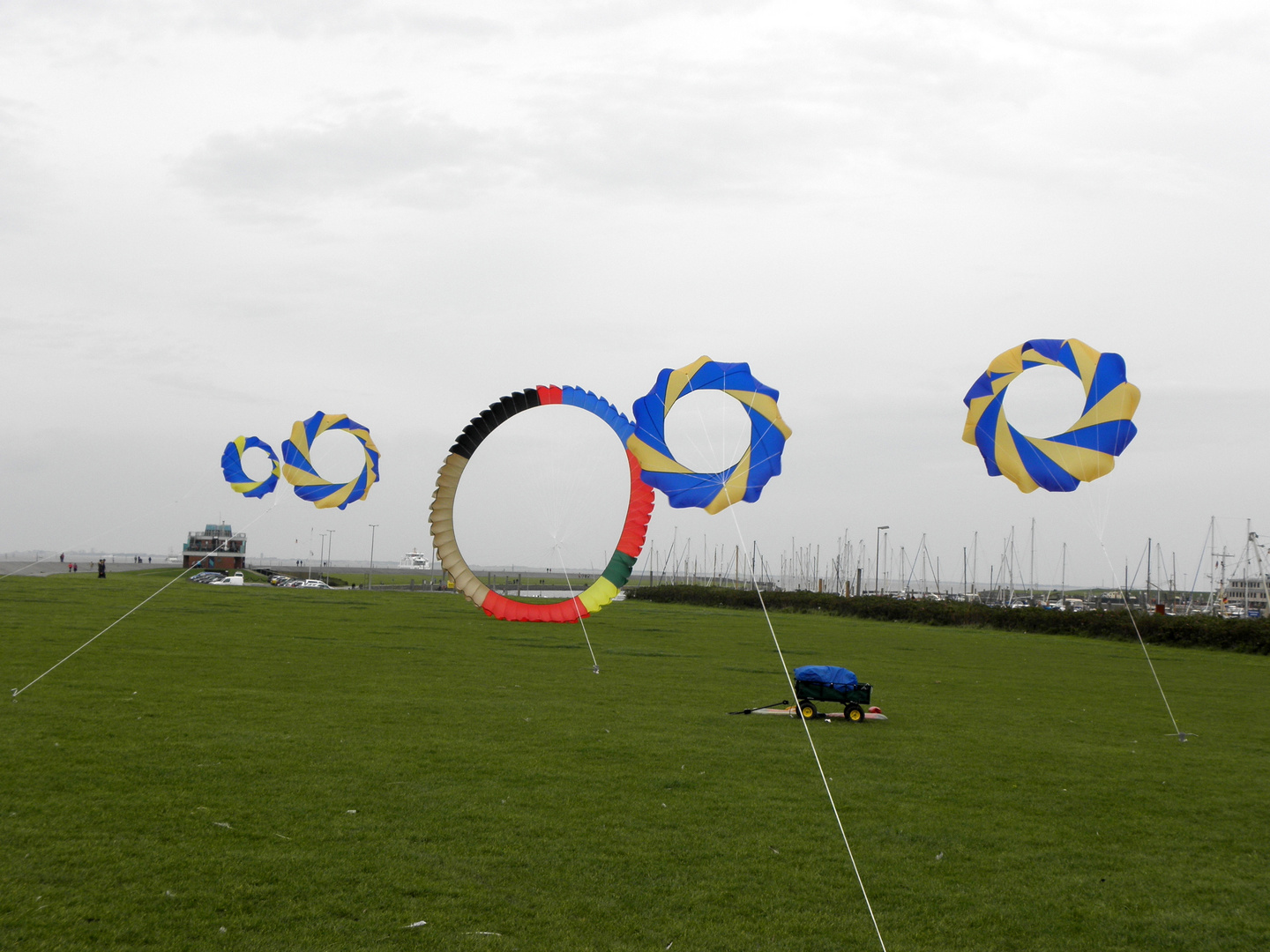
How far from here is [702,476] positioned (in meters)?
16.2

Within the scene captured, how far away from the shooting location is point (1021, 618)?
124 ft

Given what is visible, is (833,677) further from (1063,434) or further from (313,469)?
(313,469)

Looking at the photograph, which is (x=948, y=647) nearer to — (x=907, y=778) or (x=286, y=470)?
(x=907, y=778)

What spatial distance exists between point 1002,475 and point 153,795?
12240 millimetres

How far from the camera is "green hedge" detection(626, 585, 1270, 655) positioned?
30.2m

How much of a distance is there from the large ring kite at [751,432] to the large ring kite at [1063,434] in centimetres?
366

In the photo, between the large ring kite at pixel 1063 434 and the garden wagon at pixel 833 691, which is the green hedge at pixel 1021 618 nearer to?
the large ring kite at pixel 1063 434

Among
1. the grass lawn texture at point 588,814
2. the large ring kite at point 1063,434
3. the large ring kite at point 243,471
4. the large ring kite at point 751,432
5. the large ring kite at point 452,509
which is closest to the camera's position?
the grass lawn texture at point 588,814

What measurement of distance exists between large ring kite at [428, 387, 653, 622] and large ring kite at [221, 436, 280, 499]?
18604mm

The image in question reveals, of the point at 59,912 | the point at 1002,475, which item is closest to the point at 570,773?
the point at 59,912

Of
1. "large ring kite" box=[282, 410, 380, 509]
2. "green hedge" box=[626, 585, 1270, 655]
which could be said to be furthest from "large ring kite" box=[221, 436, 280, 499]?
"green hedge" box=[626, 585, 1270, 655]

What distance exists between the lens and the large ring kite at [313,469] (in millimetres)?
32281


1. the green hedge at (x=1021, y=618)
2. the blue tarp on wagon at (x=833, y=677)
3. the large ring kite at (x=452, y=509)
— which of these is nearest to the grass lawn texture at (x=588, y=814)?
the blue tarp on wagon at (x=833, y=677)

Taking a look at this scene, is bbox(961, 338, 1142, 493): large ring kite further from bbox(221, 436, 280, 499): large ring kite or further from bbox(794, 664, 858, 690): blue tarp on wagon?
bbox(221, 436, 280, 499): large ring kite
